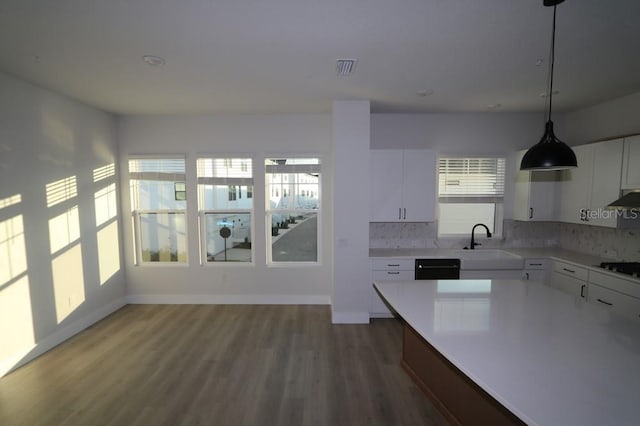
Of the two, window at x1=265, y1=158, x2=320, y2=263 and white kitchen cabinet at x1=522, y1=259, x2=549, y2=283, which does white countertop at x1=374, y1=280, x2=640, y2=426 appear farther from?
window at x1=265, y1=158, x2=320, y2=263

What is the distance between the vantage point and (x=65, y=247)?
336 cm

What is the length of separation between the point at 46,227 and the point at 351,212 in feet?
11.8

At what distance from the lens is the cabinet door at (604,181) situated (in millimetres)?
3139

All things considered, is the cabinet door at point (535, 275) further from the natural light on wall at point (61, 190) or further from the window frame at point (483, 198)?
the natural light on wall at point (61, 190)

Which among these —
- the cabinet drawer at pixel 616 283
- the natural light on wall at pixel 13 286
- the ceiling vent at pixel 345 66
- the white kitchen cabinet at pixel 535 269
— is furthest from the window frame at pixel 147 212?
the cabinet drawer at pixel 616 283

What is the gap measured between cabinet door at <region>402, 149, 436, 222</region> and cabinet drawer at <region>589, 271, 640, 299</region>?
1855 mm

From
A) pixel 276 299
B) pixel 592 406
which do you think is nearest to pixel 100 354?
pixel 276 299

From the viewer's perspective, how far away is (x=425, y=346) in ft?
7.70

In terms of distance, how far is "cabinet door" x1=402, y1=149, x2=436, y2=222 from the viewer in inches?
154

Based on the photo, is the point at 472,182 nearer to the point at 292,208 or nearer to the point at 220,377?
the point at 292,208

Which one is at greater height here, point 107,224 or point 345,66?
point 345,66

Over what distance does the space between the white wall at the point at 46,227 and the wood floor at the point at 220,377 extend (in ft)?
1.08

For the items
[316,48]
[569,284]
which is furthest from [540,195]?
[316,48]

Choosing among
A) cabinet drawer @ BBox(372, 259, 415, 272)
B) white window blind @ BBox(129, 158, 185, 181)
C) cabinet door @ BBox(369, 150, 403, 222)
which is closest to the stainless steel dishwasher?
cabinet drawer @ BBox(372, 259, 415, 272)
